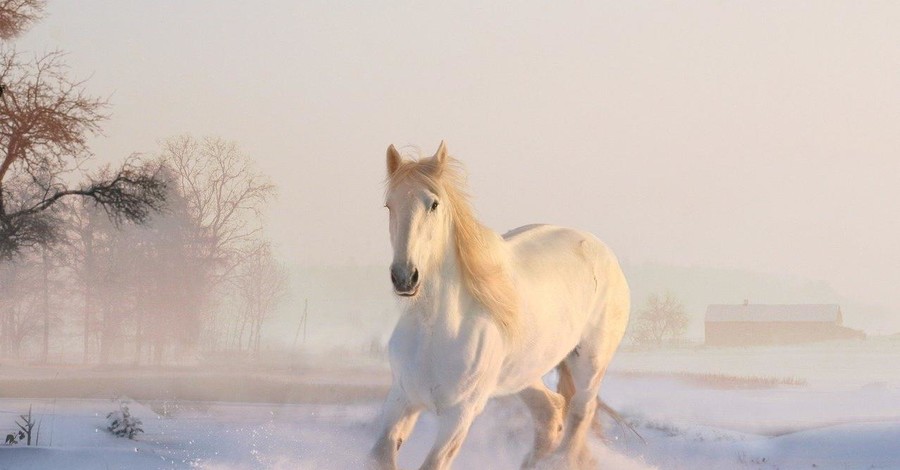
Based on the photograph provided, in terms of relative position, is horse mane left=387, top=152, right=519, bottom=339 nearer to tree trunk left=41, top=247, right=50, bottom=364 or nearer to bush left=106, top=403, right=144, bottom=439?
bush left=106, top=403, right=144, bottom=439

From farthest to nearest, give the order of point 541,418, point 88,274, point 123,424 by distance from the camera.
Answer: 1. point 88,274
2. point 123,424
3. point 541,418

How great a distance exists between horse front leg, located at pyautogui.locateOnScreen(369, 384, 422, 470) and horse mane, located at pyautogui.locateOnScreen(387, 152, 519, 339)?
2.63 ft

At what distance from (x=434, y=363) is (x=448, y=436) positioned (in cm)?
46

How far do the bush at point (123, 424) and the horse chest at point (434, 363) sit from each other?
19.7 feet

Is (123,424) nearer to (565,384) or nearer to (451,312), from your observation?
(565,384)

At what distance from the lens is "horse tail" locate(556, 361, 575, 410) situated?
32.2ft

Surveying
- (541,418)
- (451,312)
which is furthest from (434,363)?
(541,418)

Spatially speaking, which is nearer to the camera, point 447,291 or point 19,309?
point 447,291

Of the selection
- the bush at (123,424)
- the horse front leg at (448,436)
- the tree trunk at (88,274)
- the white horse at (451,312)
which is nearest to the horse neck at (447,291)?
the white horse at (451,312)

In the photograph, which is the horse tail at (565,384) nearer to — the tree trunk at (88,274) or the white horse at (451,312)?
the white horse at (451,312)


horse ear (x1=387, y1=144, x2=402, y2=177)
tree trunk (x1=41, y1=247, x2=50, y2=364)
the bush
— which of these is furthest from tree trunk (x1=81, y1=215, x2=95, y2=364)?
horse ear (x1=387, y1=144, x2=402, y2=177)

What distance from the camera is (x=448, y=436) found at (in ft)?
23.3

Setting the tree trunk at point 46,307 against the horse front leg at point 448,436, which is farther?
the tree trunk at point 46,307

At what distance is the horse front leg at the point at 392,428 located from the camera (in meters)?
7.21
